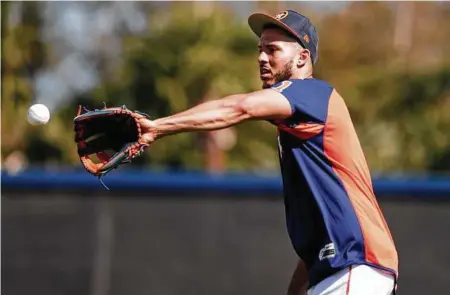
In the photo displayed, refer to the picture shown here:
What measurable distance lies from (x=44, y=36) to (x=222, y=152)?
516cm

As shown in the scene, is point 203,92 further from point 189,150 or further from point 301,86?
point 301,86

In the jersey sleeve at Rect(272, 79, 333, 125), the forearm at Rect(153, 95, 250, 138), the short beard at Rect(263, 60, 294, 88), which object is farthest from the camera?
the short beard at Rect(263, 60, 294, 88)

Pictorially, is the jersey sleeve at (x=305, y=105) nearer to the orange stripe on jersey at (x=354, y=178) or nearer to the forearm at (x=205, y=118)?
the orange stripe on jersey at (x=354, y=178)

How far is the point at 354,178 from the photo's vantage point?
4.59m

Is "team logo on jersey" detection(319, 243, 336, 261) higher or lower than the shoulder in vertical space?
lower

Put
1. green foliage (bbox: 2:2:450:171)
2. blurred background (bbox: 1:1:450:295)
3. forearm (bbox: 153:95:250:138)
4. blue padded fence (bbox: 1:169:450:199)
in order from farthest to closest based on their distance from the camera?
1. green foliage (bbox: 2:2:450:171)
2. blurred background (bbox: 1:1:450:295)
3. blue padded fence (bbox: 1:169:450:199)
4. forearm (bbox: 153:95:250:138)

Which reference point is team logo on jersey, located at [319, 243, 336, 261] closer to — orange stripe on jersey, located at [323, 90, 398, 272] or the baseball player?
the baseball player

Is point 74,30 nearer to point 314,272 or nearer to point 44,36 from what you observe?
point 44,36

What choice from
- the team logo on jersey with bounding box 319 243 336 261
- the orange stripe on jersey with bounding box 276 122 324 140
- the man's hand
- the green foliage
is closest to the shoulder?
the orange stripe on jersey with bounding box 276 122 324 140

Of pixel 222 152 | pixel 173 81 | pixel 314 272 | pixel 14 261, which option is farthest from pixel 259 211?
pixel 173 81

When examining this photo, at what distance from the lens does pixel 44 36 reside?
20.3 meters

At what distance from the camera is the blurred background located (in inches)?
333

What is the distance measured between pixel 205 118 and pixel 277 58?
26.8 inches

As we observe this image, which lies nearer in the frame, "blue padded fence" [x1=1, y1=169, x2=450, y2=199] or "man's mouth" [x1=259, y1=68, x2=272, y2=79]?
"man's mouth" [x1=259, y1=68, x2=272, y2=79]
